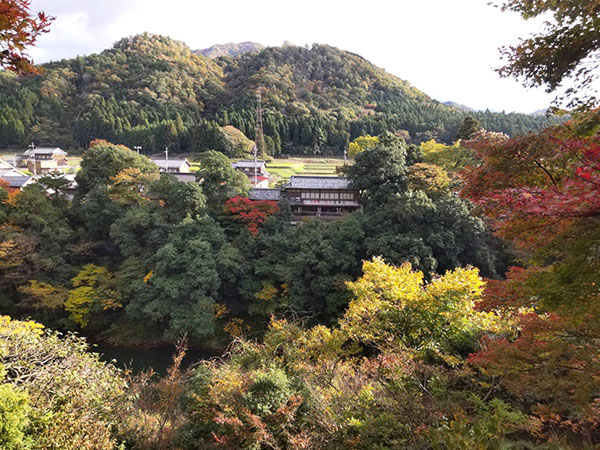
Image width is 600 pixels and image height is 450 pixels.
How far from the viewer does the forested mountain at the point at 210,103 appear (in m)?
41.4

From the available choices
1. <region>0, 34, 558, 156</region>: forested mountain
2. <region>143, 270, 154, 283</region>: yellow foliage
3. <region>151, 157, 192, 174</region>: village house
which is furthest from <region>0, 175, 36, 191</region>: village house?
<region>0, 34, 558, 156</region>: forested mountain

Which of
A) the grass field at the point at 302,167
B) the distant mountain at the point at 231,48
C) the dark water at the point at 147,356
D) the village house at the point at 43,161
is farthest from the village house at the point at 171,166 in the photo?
the distant mountain at the point at 231,48

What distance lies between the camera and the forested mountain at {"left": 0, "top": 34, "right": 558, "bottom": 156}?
41.4m

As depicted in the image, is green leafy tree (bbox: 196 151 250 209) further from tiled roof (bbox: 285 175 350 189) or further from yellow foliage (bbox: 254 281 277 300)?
yellow foliage (bbox: 254 281 277 300)

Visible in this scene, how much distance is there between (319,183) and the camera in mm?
20906

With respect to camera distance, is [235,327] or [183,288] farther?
[235,327]

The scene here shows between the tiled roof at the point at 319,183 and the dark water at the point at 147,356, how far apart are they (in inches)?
425

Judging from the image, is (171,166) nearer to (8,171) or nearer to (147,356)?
(8,171)

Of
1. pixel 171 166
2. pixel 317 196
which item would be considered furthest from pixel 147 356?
pixel 171 166

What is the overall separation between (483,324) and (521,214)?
5.52 metres

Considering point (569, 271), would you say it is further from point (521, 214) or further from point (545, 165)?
point (545, 165)

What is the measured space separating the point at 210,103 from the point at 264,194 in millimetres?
39080

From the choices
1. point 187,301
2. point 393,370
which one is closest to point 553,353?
point 393,370

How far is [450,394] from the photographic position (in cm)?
590
